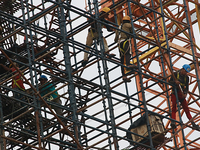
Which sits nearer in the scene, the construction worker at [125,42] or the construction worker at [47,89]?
the construction worker at [125,42]

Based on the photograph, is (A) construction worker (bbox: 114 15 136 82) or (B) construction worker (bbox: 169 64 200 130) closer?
(A) construction worker (bbox: 114 15 136 82)

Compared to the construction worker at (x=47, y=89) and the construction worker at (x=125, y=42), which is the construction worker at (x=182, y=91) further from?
the construction worker at (x=47, y=89)

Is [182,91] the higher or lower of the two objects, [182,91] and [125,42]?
the lower

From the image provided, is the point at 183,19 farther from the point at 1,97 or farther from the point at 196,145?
the point at 1,97

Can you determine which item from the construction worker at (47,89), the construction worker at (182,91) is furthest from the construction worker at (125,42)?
the construction worker at (47,89)

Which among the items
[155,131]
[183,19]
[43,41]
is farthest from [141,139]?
[183,19]

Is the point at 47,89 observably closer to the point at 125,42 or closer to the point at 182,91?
the point at 125,42

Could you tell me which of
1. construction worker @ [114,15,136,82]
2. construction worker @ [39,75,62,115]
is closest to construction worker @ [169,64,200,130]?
construction worker @ [114,15,136,82]

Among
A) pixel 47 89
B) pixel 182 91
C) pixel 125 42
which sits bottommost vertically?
pixel 182 91

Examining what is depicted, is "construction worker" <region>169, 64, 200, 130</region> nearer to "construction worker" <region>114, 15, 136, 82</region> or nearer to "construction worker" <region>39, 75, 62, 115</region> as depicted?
"construction worker" <region>114, 15, 136, 82</region>

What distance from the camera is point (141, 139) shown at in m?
23.5

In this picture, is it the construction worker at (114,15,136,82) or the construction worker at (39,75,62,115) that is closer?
the construction worker at (114,15,136,82)

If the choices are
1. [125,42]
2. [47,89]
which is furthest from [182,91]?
[47,89]

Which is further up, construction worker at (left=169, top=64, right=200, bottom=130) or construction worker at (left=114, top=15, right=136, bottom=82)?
construction worker at (left=114, top=15, right=136, bottom=82)
